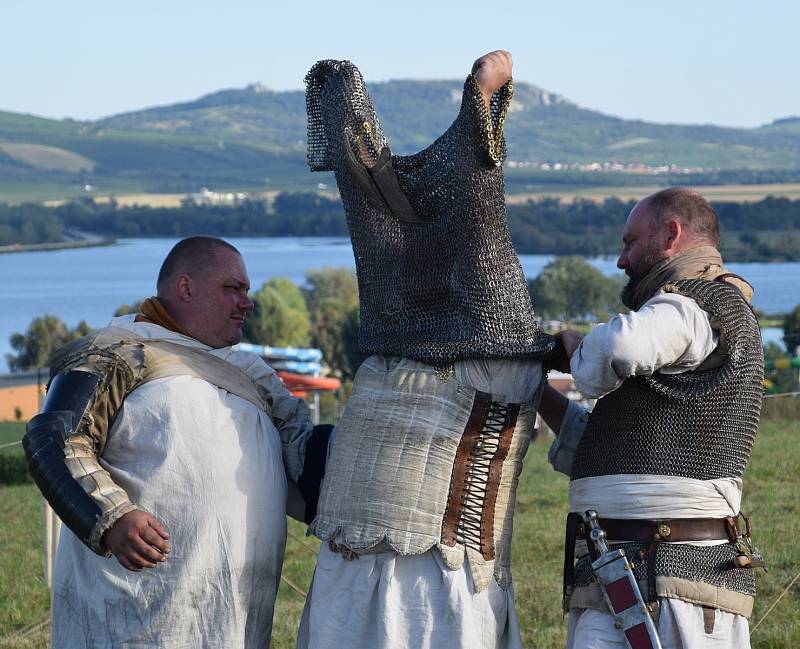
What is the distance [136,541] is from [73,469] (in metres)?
0.29

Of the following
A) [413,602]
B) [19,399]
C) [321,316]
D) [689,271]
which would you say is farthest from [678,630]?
[321,316]

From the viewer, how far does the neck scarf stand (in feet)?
15.1

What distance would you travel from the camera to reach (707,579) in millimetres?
3875

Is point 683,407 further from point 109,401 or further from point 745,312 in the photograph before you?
point 109,401

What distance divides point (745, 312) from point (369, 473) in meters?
1.20

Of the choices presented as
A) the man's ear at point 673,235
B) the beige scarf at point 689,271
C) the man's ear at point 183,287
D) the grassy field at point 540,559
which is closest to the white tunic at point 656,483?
the beige scarf at point 689,271

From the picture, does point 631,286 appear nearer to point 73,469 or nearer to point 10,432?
point 73,469

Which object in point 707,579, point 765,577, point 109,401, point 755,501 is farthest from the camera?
point 755,501

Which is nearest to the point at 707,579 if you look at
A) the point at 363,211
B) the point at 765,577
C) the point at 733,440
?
the point at 733,440

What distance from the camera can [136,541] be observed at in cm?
406

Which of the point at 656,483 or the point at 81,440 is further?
the point at 81,440

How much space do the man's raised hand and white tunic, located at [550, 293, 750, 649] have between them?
0.77m

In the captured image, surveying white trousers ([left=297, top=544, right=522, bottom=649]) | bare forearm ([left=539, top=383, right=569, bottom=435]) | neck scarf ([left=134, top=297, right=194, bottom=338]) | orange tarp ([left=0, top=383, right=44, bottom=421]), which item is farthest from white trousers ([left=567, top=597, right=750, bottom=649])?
orange tarp ([left=0, top=383, right=44, bottom=421])

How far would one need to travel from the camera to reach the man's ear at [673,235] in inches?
161
